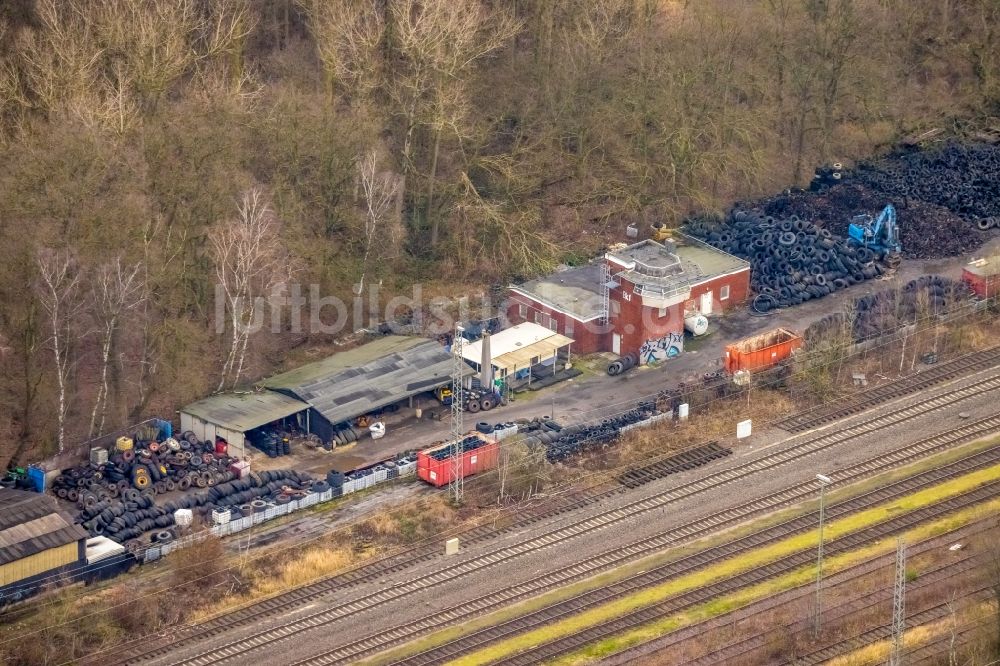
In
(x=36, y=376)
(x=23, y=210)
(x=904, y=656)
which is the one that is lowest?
(x=904, y=656)

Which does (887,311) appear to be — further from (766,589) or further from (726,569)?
(766,589)

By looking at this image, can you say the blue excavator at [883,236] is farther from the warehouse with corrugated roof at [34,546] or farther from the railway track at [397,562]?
the warehouse with corrugated roof at [34,546]

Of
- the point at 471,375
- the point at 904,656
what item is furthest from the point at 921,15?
the point at 904,656

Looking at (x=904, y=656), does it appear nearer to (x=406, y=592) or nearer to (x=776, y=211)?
(x=406, y=592)

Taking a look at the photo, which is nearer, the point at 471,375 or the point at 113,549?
the point at 113,549

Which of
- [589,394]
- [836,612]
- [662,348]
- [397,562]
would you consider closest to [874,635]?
[836,612]

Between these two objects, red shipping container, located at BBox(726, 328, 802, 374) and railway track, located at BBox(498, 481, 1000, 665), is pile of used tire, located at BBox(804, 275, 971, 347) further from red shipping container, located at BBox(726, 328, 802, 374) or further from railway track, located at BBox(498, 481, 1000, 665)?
railway track, located at BBox(498, 481, 1000, 665)
